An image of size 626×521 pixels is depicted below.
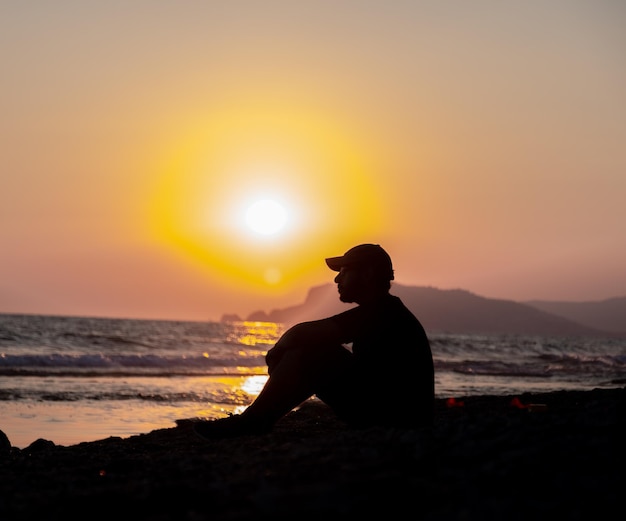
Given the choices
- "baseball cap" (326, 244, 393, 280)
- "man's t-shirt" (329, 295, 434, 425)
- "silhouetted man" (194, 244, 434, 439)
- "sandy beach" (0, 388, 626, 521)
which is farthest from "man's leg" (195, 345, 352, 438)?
"baseball cap" (326, 244, 393, 280)

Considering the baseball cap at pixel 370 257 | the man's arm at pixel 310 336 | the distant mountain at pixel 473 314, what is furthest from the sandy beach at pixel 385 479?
the distant mountain at pixel 473 314

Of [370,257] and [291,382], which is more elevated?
[370,257]

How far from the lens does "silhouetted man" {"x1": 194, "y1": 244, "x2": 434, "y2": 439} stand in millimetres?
A: 5668

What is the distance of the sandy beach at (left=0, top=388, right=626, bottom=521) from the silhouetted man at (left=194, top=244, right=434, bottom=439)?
14.1 inches

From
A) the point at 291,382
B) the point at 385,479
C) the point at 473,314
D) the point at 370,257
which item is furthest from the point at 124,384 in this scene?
the point at 473,314

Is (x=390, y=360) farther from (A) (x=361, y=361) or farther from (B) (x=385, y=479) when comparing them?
(B) (x=385, y=479)

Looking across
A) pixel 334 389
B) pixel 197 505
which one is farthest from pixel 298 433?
pixel 197 505

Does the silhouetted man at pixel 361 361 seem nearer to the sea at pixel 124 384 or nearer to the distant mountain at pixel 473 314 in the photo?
the sea at pixel 124 384

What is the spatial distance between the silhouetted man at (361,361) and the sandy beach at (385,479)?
14.1 inches

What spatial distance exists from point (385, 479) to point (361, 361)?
1.98 m

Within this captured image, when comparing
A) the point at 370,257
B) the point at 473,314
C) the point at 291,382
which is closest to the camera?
Answer: the point at 291,382

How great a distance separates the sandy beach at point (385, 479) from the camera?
11.2 ft

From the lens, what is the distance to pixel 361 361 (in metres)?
5.76

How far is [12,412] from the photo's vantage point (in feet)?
44.4
